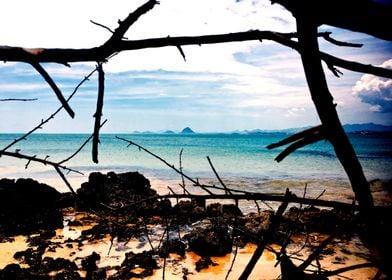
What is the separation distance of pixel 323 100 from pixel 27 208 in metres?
14.0

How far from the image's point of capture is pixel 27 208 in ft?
41.5

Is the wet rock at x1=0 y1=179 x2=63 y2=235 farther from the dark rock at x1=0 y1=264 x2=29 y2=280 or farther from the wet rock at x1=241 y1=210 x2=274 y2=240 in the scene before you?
the wet rock at x1=241 y1=210 x2=274 y2=240

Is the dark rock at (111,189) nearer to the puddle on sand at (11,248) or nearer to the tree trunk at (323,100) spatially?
the puddle on sand at (11,248)

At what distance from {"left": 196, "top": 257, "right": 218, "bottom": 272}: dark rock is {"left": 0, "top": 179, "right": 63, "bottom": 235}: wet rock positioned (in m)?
5.25

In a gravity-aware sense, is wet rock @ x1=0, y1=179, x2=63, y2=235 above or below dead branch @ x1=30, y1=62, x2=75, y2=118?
below

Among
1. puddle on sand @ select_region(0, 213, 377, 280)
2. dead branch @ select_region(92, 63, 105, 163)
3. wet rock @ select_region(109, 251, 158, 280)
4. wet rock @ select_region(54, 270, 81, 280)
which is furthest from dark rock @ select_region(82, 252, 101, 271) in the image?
dead branch @ select_region(92, 63, 105, 163)

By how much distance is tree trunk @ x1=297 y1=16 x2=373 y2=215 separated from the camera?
2.53ft

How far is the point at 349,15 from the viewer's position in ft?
2.38

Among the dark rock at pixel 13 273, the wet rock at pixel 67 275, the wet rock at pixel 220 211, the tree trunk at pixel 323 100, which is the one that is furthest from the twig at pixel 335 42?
the wet rock at pixel 220 211

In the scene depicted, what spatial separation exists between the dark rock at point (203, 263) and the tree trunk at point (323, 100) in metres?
8.12

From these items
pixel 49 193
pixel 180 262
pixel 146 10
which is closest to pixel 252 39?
pixel 146 10

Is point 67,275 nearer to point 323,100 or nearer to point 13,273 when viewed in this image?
point 13,273

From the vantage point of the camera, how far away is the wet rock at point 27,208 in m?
11.5

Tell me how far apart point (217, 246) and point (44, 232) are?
6.04 metres
